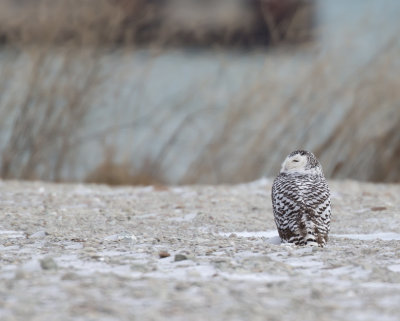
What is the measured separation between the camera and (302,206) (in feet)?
9.54

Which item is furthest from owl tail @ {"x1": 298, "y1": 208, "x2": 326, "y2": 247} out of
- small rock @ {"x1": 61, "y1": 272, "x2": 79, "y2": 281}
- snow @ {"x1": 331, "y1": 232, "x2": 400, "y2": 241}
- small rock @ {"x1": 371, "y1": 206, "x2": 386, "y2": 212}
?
small rock @ {"x1": 371, "y1": 206, "x2": 386, "y2": 212}

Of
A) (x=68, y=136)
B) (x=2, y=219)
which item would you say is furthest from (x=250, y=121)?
(x=2, y=219)

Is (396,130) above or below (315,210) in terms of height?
above

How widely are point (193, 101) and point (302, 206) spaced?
2703mm

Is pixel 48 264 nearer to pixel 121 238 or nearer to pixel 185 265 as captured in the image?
pixel 185 265

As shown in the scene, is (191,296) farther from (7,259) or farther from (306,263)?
(7,259)

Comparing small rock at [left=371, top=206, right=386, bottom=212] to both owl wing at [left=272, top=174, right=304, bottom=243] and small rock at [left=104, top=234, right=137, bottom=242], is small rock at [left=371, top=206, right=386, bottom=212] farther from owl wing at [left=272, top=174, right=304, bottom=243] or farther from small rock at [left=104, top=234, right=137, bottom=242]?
small rock at [left=104, top=234, right=137, bottom=242]

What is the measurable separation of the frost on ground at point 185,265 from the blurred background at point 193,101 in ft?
4.28

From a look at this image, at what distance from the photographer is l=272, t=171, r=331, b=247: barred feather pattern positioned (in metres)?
2.87

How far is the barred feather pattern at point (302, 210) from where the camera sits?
9.41 ft

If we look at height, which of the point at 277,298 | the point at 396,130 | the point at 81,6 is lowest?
the point at 277,298

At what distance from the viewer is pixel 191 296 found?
193 centimetres

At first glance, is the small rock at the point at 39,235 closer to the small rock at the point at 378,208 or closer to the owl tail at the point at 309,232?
the owl tail at the point at 309,232

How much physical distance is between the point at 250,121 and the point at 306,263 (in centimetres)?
305
